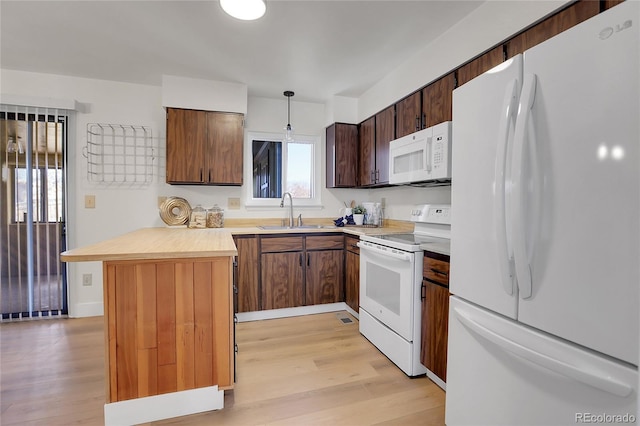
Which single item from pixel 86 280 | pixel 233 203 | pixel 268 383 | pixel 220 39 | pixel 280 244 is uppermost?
pixel 220 39

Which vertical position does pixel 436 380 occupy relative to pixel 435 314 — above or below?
below

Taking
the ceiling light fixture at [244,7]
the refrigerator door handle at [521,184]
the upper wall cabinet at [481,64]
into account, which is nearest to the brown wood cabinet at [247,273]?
the ceiling light fixture at [244,7]

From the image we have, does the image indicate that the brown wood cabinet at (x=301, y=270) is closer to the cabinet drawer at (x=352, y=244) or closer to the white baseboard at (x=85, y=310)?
the cabinet drawer at (x=352, y=244)

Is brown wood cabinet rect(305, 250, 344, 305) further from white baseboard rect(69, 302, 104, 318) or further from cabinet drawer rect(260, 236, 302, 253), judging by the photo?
white baseboard rect(69, 302, 104, 318)

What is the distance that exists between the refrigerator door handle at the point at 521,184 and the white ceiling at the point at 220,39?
49.6 inches

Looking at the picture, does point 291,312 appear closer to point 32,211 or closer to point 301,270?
point 301,270

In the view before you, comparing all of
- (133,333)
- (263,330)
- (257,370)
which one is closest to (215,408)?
(257,370)

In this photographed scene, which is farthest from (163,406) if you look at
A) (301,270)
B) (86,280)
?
(86,280)

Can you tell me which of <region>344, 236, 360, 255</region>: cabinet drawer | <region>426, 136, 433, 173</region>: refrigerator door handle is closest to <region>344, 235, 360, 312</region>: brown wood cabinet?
<region>344, 236, 360, 255</region>: cabinet drawer

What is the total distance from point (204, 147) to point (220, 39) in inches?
41.6

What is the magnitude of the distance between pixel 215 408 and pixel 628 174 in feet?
6.43

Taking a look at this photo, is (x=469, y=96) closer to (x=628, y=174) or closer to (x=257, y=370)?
(x=628, y=174)

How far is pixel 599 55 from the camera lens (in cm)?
80

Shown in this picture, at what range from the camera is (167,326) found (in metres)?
1.51
